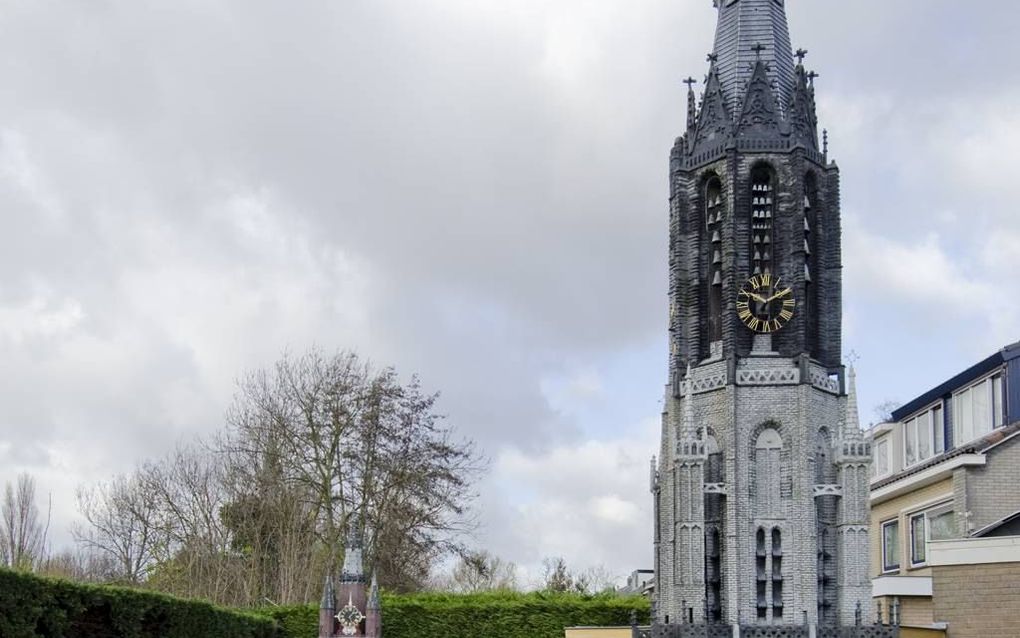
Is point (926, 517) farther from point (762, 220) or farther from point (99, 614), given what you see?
point (99, 614)

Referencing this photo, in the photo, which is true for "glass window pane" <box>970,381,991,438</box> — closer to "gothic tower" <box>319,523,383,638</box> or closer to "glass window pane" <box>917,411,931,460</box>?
"glass window pane" <box>917,411,931,460</box>

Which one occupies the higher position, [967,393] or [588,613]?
[967,393]

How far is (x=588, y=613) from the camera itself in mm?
41719

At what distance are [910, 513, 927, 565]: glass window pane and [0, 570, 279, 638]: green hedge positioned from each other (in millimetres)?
19918

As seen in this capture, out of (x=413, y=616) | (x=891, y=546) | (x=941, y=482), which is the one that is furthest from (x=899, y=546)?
(x=413, y=616)

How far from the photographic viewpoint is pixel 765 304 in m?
36.8

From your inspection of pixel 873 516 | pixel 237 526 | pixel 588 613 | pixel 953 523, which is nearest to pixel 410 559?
pixel 237 526

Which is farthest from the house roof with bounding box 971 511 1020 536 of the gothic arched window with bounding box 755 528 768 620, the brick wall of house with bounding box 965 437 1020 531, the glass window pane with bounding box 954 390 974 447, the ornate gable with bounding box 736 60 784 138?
the ornate gable with bounding box 736 60 784 138

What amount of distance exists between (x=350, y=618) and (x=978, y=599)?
17389mm

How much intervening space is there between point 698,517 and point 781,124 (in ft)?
37.4

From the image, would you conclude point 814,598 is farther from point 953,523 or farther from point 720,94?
point 720,94

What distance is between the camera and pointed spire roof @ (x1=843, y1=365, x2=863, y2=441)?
3575cm

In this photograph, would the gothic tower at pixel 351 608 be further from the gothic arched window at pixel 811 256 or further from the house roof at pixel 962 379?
the house roof at pixel 962 379

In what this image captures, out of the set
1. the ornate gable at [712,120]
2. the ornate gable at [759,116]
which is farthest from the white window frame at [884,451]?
the ornate gable at [712,120]
